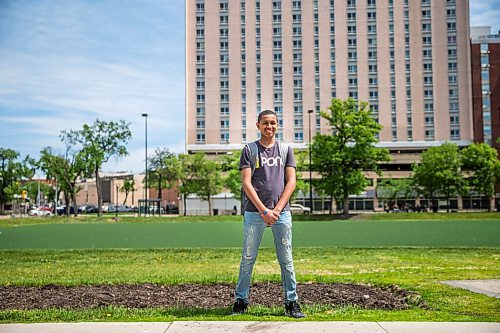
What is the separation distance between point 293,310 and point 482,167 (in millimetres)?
68219

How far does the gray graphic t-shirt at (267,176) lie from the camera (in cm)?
604

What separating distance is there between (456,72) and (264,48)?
33885 mm

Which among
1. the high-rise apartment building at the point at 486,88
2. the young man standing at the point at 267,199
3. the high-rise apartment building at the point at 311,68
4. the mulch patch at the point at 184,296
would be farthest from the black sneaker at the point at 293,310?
the high-rise apartment building at the point at 486,88

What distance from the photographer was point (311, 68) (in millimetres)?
97062

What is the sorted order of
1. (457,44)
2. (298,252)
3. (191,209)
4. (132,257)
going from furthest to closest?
(457,44) < (191,209) < (298,252) < (132,257)

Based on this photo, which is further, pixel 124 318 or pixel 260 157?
pixel 260 157

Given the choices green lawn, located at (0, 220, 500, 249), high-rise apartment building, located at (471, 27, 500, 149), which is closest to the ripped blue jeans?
green lawn, located at (0, 220, 500, 249)

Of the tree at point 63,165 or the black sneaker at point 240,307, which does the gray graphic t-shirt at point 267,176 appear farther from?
the tree at point 63,165

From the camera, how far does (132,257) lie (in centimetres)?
1527

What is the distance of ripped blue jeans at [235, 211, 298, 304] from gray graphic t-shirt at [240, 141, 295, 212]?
0.14 meters

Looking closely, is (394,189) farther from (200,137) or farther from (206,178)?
(200,137)

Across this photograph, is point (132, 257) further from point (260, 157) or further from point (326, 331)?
point (326, 331)

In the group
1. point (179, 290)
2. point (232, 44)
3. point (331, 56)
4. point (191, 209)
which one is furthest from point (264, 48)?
point (179, 290)

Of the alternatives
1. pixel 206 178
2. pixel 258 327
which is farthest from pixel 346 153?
pixel 258 327
